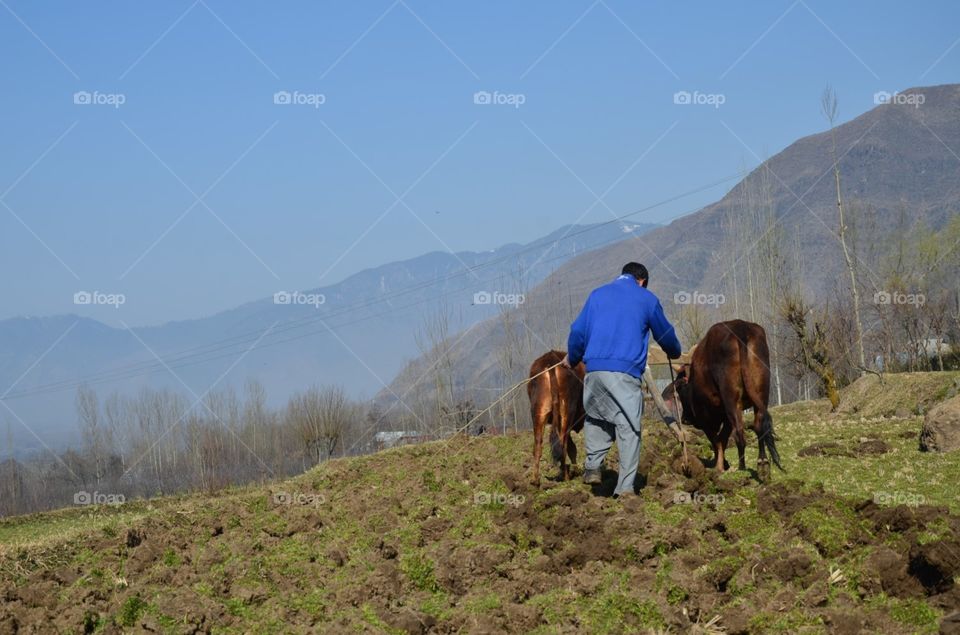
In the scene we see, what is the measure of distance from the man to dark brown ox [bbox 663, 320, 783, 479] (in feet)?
5.79

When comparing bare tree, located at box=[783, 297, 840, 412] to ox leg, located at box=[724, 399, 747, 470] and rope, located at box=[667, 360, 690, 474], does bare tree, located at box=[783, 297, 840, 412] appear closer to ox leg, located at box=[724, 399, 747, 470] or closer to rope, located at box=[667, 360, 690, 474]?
rope, located at box=[667, 360, 690, 474]

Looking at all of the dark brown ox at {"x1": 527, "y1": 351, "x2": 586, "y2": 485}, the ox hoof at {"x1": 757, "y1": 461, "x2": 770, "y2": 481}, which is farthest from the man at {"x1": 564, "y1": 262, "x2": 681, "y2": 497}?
the dark brown ox at {"x1": 527, "y1": 351, "x2": 586, "y2": 485}

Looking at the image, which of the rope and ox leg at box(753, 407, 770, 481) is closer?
ox leg at box(753, 407, 770, 481)

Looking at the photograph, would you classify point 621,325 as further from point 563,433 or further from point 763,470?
point 563,433

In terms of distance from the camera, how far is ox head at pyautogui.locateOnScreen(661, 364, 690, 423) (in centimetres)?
1507

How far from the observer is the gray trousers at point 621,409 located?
11477mm

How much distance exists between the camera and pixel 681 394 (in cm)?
1534

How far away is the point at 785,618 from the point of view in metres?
7.13

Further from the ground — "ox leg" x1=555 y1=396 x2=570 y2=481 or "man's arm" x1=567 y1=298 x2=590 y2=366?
"man's arm" x1=567 y1=298 x2=590 y2=366

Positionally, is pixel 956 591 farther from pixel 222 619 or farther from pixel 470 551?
pixel 222 619

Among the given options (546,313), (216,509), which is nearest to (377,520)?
(216,509)

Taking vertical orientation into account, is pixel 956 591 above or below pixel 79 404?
below

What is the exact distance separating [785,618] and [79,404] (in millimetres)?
69373

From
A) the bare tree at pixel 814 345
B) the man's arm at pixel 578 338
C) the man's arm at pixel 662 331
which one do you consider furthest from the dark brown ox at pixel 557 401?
the bare tree at pixel 814 345
